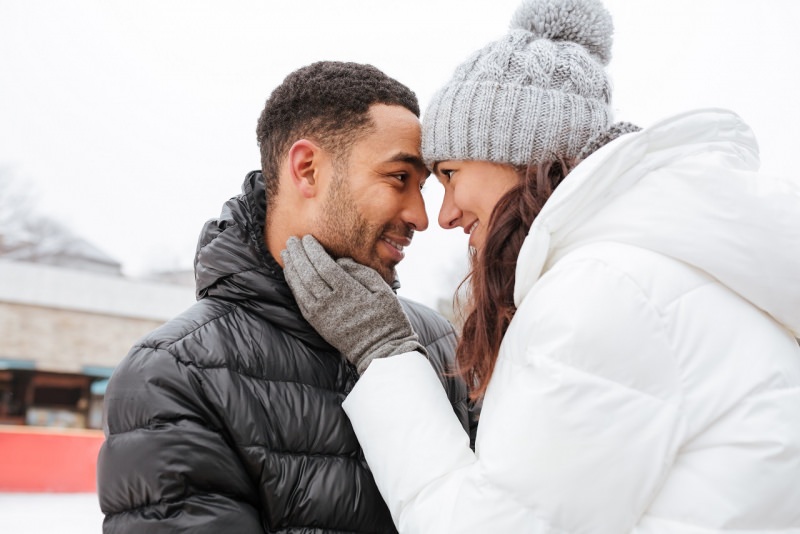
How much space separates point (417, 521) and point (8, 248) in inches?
874

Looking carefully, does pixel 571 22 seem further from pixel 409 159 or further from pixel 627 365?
pixel 627 365

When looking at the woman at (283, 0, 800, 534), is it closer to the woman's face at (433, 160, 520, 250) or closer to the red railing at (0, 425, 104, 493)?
the woman's face at (433, 160, 520, 250)

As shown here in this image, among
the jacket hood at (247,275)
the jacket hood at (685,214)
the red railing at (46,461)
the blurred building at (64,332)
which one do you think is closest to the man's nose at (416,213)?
the jacket hood at (247,275)

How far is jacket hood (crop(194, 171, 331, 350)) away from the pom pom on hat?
811 mm

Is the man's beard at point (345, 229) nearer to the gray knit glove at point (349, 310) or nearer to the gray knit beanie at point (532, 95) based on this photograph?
the gray knit glove at point (349, 310)

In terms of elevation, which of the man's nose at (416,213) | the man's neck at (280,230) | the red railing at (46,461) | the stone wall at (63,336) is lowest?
the stone wall at (63,336)

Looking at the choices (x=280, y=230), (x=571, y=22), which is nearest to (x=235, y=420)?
(x=280, y=230)

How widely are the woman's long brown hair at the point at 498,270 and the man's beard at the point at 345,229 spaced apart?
36 cm

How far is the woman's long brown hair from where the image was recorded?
57.2 inches

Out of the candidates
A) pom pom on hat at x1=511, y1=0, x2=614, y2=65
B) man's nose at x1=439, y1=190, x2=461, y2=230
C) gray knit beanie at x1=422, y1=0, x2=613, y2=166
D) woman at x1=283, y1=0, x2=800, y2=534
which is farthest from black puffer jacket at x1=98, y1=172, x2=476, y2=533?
pom pom on hat at x1=511, y1=0, x2=614, y2=65

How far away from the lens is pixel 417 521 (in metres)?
1.30

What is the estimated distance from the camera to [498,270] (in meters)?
1.48

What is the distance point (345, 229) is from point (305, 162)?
0.64 ft

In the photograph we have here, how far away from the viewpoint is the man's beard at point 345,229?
69.4 inches
